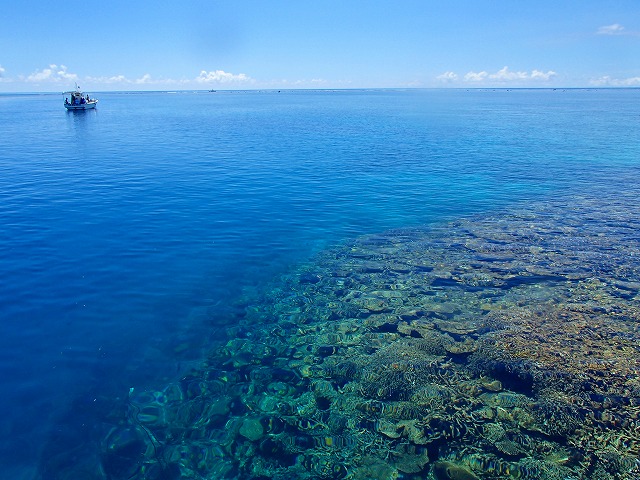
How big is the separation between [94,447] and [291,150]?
5217cm

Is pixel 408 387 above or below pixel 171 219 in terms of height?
below

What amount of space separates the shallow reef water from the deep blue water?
1869mm

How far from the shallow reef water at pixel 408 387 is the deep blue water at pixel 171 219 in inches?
73.6

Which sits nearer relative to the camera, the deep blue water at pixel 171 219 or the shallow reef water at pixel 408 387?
the shallow reef water at pixel 408 387

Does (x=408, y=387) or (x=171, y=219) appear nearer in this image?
(x=408, y=387)

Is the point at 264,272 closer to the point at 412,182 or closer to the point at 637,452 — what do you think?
the point at 637,452

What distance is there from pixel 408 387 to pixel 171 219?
21.8 meters

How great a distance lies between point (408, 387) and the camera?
1261cm

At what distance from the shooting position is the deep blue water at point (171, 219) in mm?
13844

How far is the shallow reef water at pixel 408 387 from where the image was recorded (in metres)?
10.2

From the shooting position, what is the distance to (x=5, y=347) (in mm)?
14383

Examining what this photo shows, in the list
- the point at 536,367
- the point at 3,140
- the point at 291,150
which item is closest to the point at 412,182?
the point at 291,150

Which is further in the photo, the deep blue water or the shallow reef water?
the deep blue water

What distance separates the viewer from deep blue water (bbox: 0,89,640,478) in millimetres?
13844
